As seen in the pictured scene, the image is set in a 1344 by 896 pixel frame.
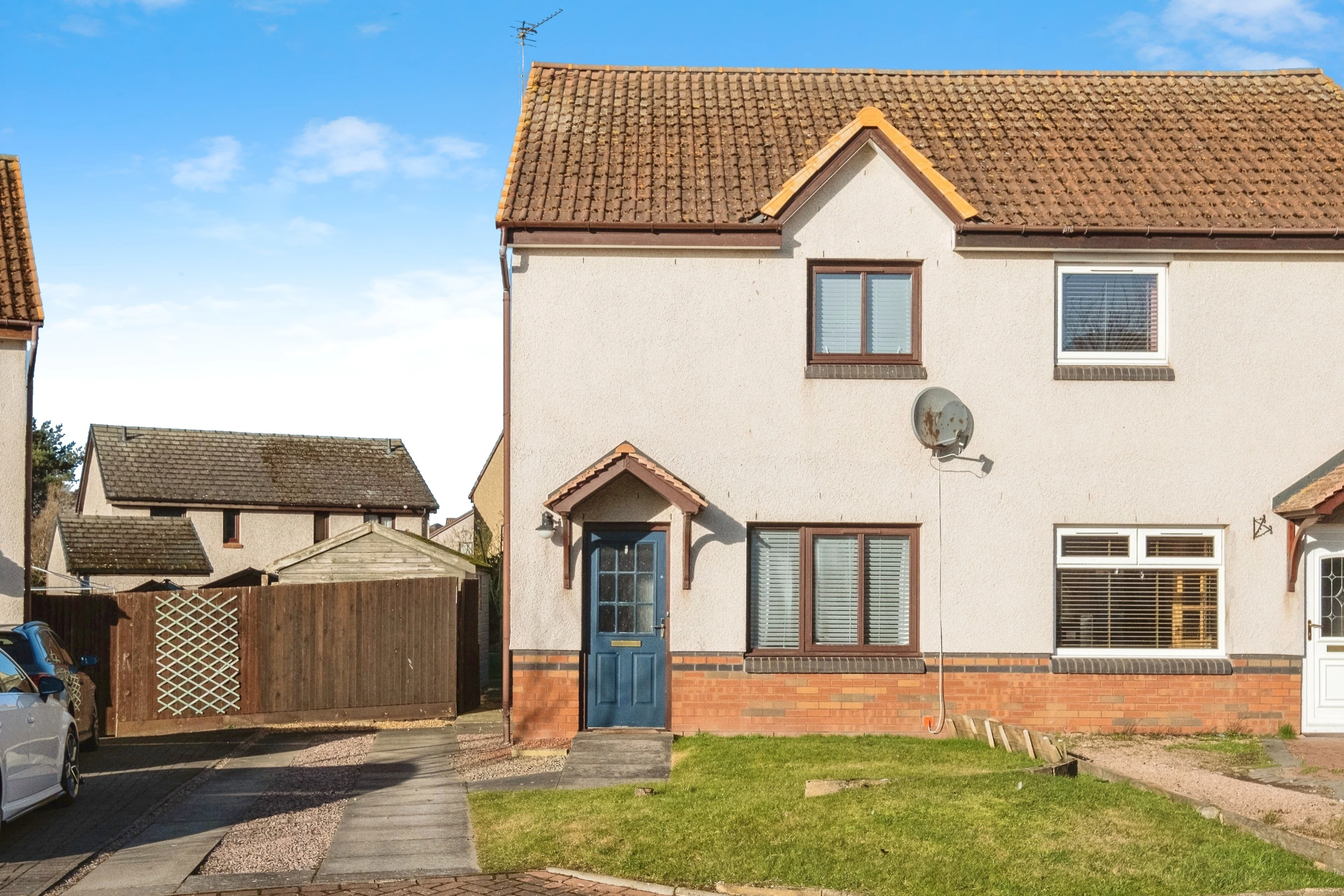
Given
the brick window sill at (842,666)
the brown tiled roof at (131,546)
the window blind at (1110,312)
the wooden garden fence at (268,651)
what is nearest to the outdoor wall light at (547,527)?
the brick window sill at (842,666)

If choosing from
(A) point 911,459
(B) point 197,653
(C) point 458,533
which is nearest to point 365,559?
(B) point 197,653

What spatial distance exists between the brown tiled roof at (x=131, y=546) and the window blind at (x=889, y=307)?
2217 centimetres

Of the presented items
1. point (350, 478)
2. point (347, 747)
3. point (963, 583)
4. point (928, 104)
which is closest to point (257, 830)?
point (347, 747)

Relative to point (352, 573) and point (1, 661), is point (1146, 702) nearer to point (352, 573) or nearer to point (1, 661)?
point (1, 661)

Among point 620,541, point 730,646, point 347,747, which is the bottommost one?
point 347,747

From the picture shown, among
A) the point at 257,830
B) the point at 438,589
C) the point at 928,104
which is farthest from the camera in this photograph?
the point at 438,589

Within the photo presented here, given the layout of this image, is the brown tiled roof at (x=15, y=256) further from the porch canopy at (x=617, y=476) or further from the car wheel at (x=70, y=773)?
the porch canopy at (x=617, y=476)

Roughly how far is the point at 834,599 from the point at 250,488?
81.1 ft

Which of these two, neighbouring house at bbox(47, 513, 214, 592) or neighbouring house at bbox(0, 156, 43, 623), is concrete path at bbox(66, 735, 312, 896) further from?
neighbouring house at bbox(47, 513, 214, 592)

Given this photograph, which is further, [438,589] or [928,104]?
[438,589]

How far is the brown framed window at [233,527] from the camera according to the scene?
3553 cm

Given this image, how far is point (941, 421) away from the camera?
48.4 feet

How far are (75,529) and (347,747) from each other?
62.0 feet

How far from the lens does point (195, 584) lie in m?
33.2
